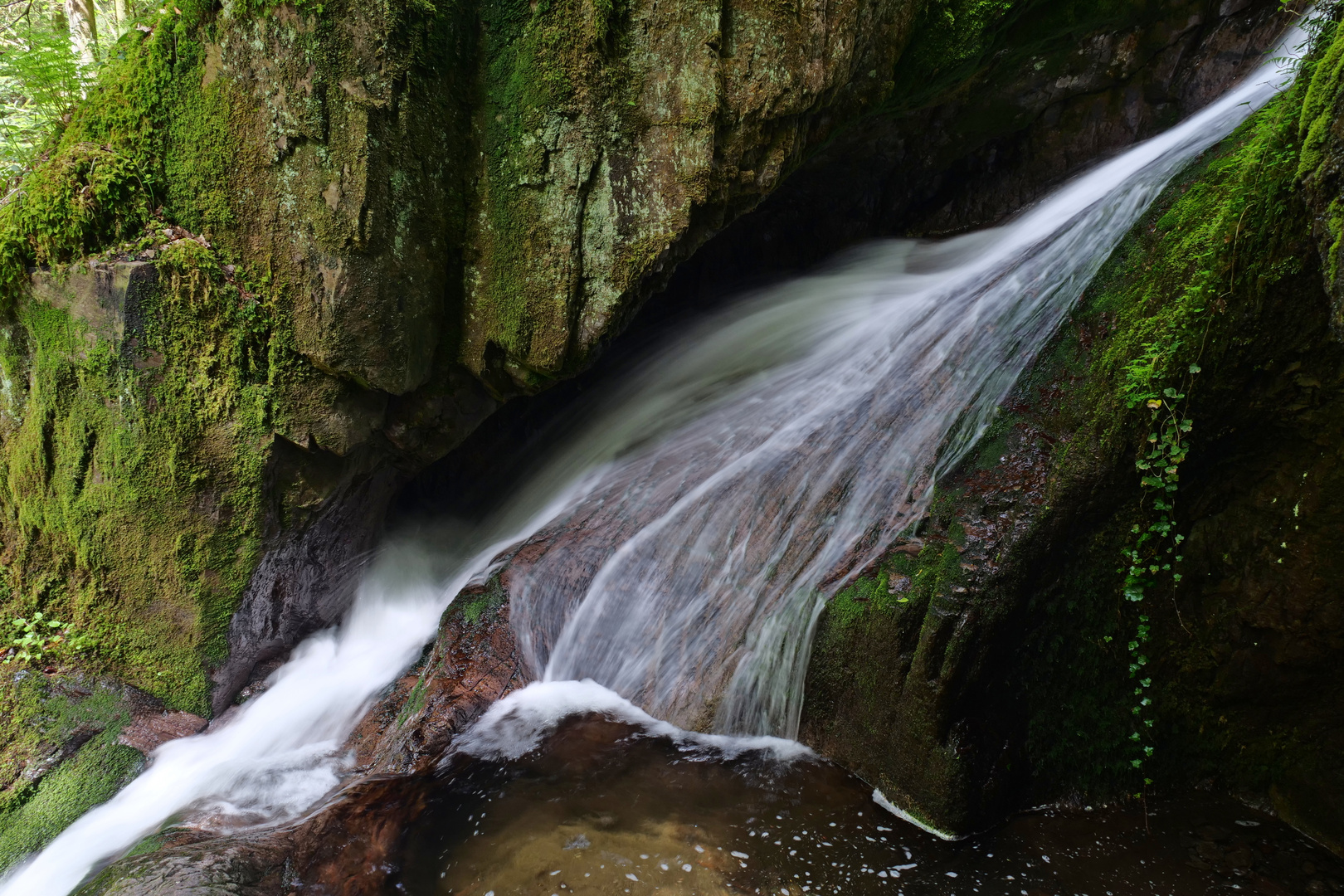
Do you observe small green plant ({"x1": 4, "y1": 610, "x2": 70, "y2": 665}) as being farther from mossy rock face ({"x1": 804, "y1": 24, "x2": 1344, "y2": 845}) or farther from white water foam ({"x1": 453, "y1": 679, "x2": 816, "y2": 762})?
mossy rock face ({"x1": 804, "y1": 24, "x2": 1344, "y2": 845})

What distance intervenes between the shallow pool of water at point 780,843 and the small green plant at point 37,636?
2.92m

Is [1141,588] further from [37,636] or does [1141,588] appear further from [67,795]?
[37,636]

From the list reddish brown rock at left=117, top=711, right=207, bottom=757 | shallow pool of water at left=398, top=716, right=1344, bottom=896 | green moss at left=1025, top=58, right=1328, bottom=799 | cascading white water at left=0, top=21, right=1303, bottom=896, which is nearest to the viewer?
shallow pool of water at left=398, top=716, right=1344, bottom=896

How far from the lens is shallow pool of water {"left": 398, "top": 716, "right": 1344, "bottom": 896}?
2.96 meters

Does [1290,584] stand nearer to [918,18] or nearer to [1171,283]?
[1171,283]

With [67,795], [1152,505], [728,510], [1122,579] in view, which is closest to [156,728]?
[67,795]

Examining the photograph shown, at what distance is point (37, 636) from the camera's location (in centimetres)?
447

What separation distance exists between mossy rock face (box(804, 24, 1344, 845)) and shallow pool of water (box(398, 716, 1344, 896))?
0.18 metres

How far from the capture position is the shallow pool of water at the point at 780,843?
2.96 metres

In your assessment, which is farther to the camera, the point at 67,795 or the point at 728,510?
the point at 728,510

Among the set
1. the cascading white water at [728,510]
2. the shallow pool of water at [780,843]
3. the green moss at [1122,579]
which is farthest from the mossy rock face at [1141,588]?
the cascading white water at [728,510]

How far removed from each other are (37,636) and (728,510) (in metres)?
4.66

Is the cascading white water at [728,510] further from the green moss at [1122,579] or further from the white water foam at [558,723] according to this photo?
the green moss at [1122,579]

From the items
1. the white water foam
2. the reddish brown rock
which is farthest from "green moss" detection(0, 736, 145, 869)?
the white water foam
